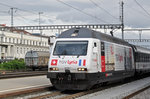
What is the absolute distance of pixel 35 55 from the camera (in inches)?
1682

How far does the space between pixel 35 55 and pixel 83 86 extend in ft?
96.3

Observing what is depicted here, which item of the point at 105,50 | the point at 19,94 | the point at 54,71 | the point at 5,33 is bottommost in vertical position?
the point at 19,94

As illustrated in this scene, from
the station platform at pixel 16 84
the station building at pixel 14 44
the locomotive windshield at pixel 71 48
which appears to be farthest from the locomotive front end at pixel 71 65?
the station building at pixel 14 44

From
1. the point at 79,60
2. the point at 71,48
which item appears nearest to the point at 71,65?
the point at 79,60

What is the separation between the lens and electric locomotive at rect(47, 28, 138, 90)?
46.0 ft

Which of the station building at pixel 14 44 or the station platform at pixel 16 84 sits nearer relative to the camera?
the station platform at pixel 16 84

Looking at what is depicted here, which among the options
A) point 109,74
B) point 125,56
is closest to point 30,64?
point 125,56

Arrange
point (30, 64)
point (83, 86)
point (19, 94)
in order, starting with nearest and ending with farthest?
1. point (19, 94)
2. point (83, 86)
3. point (30, 64)

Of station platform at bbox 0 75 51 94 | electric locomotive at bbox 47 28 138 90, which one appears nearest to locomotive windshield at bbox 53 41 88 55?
electric locomotive at bbox 47 28 138 90

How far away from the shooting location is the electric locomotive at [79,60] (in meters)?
14.0

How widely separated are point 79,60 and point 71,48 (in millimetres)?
919

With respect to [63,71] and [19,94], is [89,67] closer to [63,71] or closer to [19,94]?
[63,71]

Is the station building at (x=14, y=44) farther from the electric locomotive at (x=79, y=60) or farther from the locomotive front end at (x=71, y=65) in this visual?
the locomotive front end at (x=71, y=65)

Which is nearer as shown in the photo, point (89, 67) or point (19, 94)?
point (19, 94)
